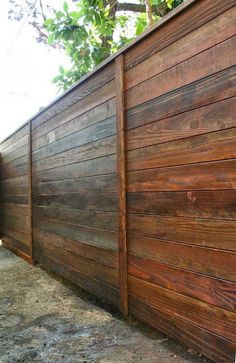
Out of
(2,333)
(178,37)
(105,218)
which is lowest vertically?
(2,333)

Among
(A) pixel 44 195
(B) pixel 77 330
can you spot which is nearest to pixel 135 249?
(B) pixel 77 330

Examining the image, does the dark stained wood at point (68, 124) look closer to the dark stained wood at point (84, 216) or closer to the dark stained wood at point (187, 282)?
the dark stained wood at point (84, 216)

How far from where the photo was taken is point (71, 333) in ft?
7.16

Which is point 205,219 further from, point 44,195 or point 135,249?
point 44,195

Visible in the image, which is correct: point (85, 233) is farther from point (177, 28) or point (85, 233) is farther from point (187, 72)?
point (177, 28)

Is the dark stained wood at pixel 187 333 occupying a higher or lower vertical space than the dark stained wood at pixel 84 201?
lower

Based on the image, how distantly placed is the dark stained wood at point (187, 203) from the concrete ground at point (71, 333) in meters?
0.70

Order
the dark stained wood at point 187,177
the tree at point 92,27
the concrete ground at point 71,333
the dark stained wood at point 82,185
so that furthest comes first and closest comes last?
1. the tree at point 92,27
2. the dark stained wood at point 82,185
3. the concrete ground at point 71,333
4. the dark stained wood at point 187,177

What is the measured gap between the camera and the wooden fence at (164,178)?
5.19 ft

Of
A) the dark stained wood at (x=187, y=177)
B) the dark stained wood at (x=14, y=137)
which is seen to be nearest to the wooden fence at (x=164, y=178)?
the dark stained wood at (x=187, y=177)

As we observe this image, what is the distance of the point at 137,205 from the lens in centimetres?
219

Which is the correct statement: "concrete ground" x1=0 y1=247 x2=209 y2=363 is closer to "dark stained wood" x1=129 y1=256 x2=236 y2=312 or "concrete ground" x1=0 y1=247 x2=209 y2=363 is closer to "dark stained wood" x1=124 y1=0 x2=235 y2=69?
"dark stained wood" x1=129 y1=256 x2=236 y2=312

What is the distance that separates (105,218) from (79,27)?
8.39ft

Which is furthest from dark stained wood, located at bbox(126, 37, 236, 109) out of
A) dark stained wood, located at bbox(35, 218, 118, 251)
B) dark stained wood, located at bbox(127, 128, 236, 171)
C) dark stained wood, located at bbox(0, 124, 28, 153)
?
dark stained wood, located at bbox(0, 124, 28, 153)
